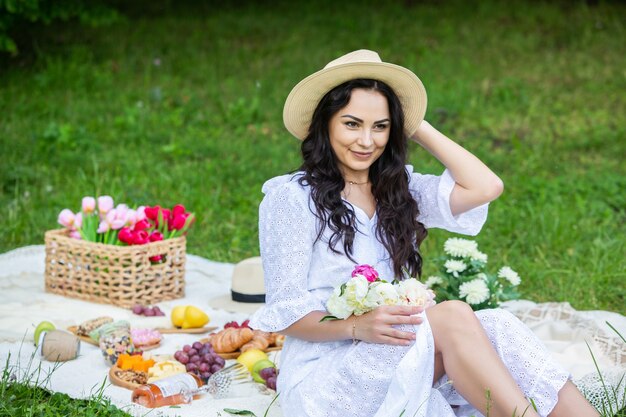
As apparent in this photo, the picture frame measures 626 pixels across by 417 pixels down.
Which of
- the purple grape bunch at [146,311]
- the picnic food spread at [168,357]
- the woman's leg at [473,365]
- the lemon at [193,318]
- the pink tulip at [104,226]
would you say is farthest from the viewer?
the pink tulip at [104,226]

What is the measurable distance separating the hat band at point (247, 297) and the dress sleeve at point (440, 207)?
1680mm

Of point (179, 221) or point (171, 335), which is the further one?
point (179, 221)

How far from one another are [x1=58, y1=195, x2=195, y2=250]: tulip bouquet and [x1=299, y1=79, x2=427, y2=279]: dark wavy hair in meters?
1.88

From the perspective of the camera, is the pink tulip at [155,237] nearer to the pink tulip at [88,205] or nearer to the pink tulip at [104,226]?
the pink tulip at [104,226]

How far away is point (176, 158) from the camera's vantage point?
8.38m

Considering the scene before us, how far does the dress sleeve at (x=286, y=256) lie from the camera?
12.0ft

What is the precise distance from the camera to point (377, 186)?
3996 mm

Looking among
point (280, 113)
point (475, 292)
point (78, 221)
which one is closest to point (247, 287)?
point (78, 221)

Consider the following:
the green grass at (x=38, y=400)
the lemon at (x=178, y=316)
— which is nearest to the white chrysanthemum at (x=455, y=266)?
the lemon at (x=178, y=316)

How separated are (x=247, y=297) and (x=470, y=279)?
1435 mm

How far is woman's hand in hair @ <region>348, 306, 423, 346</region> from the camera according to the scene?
11.4ft

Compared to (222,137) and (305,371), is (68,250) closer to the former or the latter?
(305,371)

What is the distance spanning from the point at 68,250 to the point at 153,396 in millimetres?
1767

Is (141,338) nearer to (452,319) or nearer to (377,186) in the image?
(377,186)
